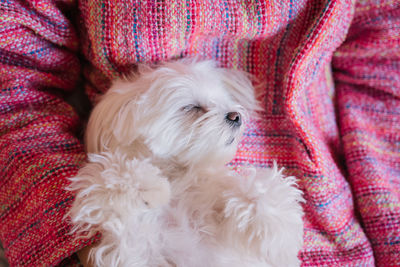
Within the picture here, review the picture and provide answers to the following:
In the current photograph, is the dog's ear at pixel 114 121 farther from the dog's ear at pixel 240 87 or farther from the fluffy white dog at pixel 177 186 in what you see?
the dog's ear at pixel 240 87

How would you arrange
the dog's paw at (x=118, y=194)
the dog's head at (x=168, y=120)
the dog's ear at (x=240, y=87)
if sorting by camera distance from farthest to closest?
1. the dog's ear at (x=240, y=87)
2. the dog's head at (x=168, y=120)
3. the dog's paw at (x=118, y=194)

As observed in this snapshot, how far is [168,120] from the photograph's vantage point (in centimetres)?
81

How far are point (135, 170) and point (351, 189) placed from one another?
711mm

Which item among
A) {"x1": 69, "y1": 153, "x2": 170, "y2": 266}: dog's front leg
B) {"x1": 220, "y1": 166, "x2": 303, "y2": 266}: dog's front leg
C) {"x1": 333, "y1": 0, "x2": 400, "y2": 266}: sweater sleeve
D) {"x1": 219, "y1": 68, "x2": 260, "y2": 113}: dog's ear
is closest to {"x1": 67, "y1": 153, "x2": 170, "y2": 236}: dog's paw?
{"x1": 69, "y1": 153, "x2": 170, "y2": 266}: dog's front leg

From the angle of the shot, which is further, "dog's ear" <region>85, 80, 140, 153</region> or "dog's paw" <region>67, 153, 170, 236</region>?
"dog's ear" <region>85, 80, 140, 153</region>

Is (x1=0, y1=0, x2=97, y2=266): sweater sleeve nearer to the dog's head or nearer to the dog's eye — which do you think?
the dog's head

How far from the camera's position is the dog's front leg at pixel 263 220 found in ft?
2.35

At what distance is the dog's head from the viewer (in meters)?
0.80

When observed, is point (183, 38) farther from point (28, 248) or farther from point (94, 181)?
point (28, 248)

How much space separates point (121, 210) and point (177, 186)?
0.20m

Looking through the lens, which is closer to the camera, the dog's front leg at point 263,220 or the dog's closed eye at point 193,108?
the dog's front leg at point 263,220

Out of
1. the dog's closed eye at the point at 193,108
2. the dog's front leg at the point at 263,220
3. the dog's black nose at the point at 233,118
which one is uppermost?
the dog's closed eye at the point at 193,108

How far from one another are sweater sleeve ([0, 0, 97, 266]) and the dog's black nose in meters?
0.38

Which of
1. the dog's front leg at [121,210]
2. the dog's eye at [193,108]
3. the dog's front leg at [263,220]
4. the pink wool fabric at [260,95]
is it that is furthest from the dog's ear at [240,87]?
the dog's front leg at [121,210]
